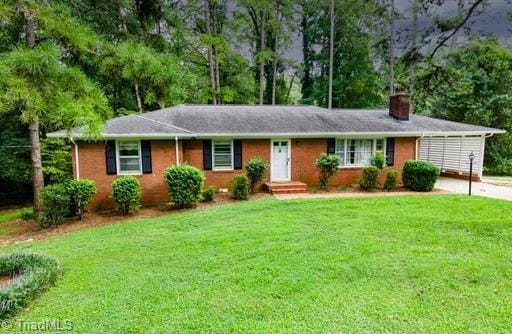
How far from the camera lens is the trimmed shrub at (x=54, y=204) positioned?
9.00m

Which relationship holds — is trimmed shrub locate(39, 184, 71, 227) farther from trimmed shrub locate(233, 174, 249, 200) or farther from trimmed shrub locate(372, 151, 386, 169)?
trimmed shrub locate(372, 151, 386, 169)

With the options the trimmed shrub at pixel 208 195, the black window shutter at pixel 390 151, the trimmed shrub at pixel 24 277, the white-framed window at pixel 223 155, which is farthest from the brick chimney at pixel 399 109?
the trimmed shrub at pixel 24 277

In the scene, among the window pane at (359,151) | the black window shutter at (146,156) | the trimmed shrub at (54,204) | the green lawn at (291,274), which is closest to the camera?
the green lawn at (291,274)

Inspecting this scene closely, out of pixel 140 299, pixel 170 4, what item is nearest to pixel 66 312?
pixel 140 299

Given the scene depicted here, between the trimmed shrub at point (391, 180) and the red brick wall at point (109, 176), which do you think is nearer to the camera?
the red brick wall at point (109, 176)

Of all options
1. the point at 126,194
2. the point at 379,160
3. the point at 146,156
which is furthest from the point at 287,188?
the point at 126,194

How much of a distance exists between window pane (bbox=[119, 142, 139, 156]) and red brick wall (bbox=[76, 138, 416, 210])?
55cm

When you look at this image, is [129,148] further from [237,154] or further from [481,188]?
[481,188]

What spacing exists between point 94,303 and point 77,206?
20.8ft

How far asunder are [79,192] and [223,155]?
17.0 feet

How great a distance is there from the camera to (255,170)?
1169 centimetres

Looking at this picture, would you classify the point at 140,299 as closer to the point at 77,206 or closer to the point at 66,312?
the point at 66,312

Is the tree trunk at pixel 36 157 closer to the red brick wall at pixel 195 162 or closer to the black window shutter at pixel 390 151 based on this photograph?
the red brick wall at pixel 195 162

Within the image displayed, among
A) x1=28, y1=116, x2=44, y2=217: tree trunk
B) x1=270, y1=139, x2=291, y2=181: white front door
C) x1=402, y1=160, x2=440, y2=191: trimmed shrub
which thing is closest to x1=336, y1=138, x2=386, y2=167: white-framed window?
x1=402, y1=160, x2=440, y2=191: trimmed shrub
